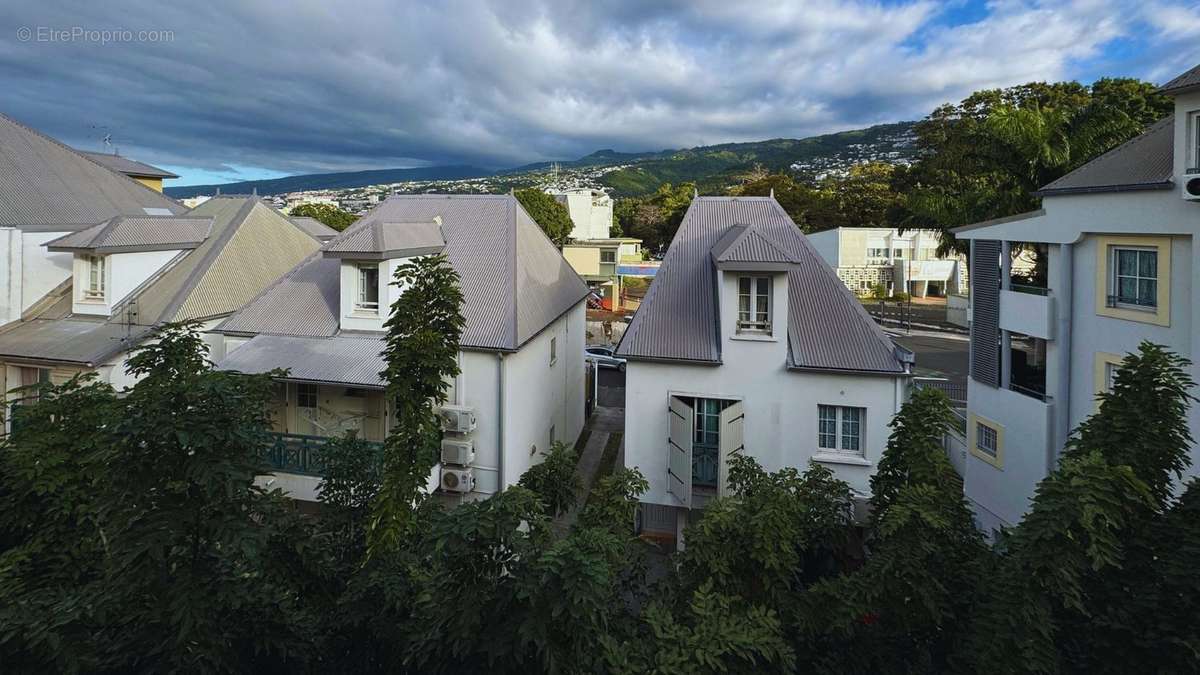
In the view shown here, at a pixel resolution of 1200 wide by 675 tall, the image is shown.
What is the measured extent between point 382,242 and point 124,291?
905 centimetres

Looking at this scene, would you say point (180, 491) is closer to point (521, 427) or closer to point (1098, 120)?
point (521, 427)

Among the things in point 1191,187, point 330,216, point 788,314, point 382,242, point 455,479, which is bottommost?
point 455,479

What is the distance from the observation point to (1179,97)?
488 inches

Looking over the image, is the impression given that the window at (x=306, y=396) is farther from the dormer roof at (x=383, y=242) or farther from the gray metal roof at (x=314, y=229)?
the gray metal roof at (x=314, y=229)

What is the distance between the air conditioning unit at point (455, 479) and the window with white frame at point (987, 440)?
13.8 metres

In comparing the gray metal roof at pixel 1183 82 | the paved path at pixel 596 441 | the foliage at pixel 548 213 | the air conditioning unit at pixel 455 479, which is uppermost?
the foliage at pixel 548 213

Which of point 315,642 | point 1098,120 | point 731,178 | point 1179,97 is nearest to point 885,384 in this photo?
point 1179,97

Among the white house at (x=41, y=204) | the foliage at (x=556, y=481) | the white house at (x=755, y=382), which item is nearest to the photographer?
the foliage at (x=556, y=481)

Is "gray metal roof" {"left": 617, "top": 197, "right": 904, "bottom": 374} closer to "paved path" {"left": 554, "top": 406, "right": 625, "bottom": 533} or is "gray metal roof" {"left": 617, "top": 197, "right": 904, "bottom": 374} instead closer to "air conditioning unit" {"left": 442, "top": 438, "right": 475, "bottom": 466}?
"air conditioning unit" {"left": 442, "top": 438, "right": 475, "bottom": 466}

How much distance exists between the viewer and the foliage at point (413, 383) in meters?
6.70

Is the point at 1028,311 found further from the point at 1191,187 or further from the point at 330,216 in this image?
the point at 330,216

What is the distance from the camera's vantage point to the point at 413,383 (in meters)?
6.80

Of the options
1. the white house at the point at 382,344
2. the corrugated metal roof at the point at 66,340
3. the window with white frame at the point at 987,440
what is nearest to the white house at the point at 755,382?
the white house at the point at 382,344

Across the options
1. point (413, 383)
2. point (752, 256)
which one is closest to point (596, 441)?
point (752, 256)
